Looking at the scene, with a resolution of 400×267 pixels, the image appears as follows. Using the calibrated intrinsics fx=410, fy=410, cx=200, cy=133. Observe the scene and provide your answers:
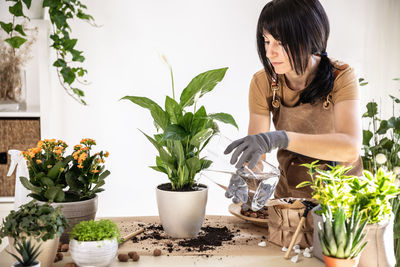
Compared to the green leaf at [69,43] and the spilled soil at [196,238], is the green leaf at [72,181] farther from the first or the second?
the green leaf at [69,43]

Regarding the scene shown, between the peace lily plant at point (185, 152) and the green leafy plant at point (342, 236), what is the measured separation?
49cm

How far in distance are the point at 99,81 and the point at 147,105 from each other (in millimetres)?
1700

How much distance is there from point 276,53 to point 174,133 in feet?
1.66

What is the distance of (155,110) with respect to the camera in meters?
1.39

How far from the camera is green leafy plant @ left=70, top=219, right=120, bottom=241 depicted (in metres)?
1.12

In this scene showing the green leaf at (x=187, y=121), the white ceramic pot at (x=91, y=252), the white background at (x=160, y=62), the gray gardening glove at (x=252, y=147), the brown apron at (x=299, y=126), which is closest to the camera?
the white ceramic pot at (x=91, y=252)

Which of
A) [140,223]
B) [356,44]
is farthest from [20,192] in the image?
[356,44]

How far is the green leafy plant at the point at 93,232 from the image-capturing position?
1121mm

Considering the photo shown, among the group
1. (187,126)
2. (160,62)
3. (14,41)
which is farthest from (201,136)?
(160,62)

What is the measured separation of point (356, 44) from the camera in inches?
123

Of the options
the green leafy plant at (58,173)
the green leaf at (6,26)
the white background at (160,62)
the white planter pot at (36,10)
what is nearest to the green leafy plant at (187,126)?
the green leafy plant at (58,173)

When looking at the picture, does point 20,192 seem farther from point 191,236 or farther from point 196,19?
point 196,19

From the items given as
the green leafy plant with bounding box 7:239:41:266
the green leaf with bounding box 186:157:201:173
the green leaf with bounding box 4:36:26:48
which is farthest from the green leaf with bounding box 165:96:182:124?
the green leaf with bounding box 4:36:26:48

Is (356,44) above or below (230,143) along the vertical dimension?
above
